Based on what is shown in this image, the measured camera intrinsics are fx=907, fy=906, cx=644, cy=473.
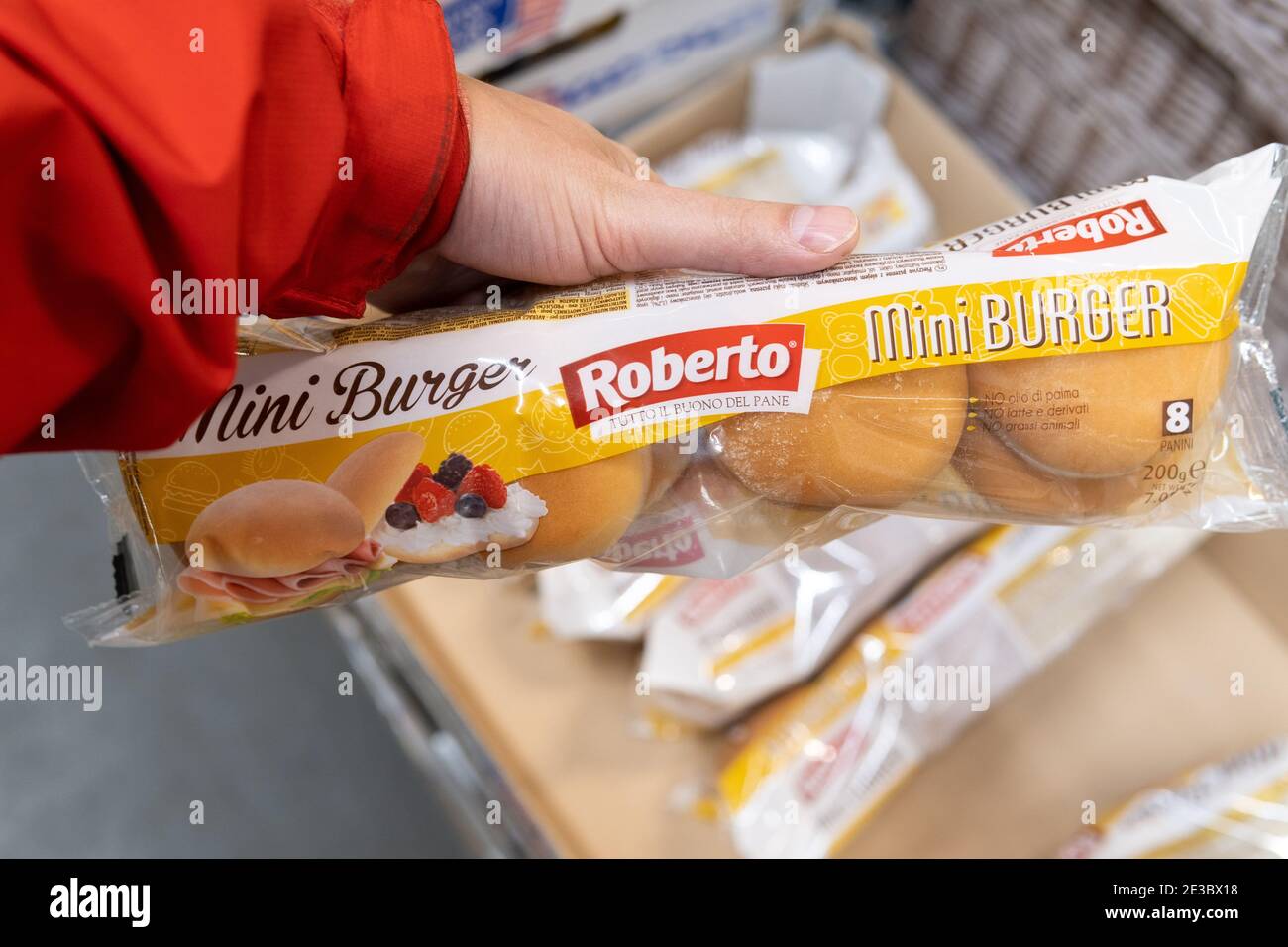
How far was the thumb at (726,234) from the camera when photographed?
54 centimetres

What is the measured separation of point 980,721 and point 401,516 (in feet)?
2.60

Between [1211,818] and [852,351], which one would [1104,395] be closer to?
[852,351]

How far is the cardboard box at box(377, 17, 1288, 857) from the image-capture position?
3.17 ft

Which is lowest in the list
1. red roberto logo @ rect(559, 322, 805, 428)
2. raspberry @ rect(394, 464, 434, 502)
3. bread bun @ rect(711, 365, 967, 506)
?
raspberry @ rect(394, 464, 434, 502)

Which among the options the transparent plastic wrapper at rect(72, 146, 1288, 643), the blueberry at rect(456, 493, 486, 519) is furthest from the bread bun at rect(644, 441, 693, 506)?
the blueberry at rect(456, 493, 486, 519)

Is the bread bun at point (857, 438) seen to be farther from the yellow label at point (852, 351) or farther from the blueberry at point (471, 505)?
the blueberry at point (471, 505)

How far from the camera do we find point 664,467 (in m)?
0.55

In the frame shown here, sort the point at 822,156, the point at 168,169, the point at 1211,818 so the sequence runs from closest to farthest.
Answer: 1. the point at 168,169
2. the point at 1211,818
3. the point at 822,156

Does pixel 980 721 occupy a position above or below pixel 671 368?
below

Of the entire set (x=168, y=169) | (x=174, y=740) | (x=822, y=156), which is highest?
(x=168, y=169)

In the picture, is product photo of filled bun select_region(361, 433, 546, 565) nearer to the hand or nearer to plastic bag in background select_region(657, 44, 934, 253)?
the hand

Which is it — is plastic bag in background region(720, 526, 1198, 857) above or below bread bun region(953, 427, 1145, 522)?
below

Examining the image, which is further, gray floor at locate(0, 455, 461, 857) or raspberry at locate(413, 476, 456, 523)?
gray floor at locate(0, 455, 461, 857)

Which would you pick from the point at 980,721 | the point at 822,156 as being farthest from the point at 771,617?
the point at 822,156
